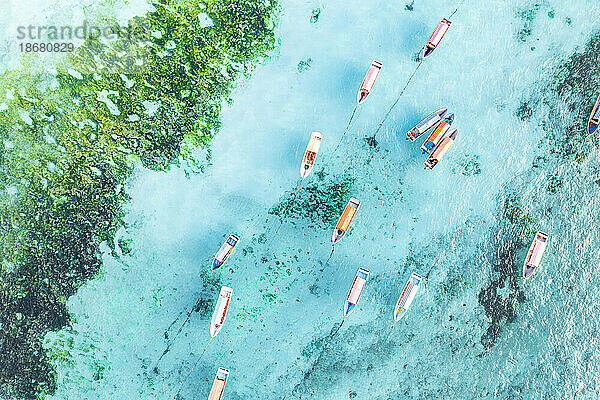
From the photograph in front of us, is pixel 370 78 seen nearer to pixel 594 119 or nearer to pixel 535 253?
pixel 594 119

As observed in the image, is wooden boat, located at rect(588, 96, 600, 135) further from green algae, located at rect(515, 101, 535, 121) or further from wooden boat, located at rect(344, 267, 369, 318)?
wooden boat, located at rect(344, 267, 369, 318)

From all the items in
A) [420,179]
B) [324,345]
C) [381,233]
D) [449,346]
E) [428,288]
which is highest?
[420,179]

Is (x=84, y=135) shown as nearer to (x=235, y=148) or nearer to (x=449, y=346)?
(x=235, y=148)

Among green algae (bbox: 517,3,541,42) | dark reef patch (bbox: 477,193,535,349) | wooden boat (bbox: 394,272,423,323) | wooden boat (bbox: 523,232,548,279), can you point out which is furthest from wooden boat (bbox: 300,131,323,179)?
wooden boat (bbox: 523,232,548,279)

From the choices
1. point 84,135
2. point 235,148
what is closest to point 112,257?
point 84,135

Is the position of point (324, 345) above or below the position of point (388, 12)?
below
